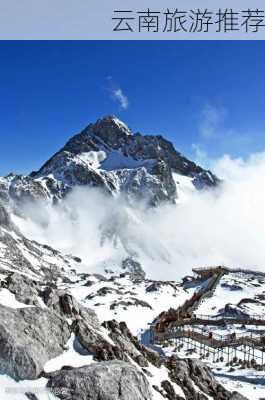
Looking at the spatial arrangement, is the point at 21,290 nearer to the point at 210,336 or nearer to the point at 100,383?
the point at 100,383

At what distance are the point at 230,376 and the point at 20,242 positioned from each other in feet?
502

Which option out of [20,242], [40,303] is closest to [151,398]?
[40,303]

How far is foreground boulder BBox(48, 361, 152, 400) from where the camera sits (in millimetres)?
23066

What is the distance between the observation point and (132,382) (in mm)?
24922

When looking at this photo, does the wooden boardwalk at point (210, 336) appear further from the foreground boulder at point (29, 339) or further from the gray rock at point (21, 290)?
the foreground boulder at point (29, 339)

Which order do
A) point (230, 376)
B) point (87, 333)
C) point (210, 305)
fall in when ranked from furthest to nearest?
point (210, 305) < point (230, 376) < point (87, 333)

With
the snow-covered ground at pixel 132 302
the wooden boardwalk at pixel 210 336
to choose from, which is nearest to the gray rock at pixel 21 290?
the wooden boardwalk at pixel 210 336

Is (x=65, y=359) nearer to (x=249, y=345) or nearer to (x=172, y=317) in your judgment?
(x=249, y=345)

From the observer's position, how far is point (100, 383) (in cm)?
2375

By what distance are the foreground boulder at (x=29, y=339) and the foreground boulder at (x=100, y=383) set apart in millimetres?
1468

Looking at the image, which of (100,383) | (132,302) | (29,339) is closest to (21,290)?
(29,339)

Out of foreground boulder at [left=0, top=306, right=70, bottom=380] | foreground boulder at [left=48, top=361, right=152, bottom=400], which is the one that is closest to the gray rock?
foreground boulder at [left=0, top=306, right=70, bottom=380]

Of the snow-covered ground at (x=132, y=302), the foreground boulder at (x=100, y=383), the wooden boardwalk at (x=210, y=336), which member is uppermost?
the snow-covered ground at (x=132, y=302)

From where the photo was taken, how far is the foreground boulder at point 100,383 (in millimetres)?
23066
